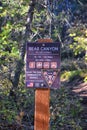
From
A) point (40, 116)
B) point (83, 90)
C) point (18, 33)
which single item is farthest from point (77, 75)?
point (40, 116)

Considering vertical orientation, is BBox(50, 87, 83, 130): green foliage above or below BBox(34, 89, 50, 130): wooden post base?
below

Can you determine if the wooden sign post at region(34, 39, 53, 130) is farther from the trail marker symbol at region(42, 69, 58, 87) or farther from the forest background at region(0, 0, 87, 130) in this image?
the forest background at region(0, 0, 87, 130)

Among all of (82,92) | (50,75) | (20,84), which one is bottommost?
(82,92)

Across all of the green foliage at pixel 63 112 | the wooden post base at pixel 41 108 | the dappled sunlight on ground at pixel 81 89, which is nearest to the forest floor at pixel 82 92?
the dappled sunlight on ground at pixel 81 89

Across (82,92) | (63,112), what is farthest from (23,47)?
(82,92)

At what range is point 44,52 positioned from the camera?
621 centimetres

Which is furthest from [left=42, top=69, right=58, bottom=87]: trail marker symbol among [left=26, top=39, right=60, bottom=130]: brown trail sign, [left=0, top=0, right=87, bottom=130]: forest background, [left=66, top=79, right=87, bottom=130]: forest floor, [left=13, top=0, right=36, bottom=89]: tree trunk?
[left=66, top=79, right=87, bottom=130]: forest floor

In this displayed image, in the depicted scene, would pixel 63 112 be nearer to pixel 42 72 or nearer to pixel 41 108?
pixel 41 108

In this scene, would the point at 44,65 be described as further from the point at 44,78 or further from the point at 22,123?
the point at 22,123

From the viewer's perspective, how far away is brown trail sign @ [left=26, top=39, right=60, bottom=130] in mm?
6125

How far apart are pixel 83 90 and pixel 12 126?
7.96 meters

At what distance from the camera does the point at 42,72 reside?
615cm

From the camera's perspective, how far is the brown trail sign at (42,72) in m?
6.12

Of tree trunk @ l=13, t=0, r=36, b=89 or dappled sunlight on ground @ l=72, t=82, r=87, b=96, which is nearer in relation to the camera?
tree trunk @ l=13, t=0, r=36, b=89
